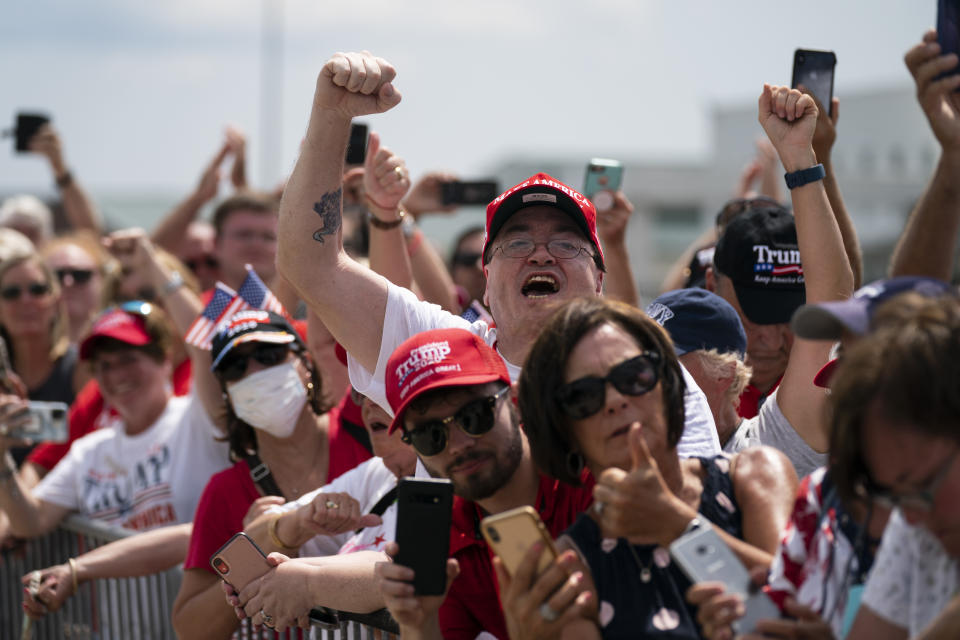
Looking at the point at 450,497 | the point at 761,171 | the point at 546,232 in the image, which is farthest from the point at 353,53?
the point at 761,171

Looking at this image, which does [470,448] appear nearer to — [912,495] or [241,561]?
[241,561]

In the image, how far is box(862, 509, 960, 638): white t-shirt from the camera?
1.99m

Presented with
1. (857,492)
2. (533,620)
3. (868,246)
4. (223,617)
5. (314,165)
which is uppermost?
(314,165)

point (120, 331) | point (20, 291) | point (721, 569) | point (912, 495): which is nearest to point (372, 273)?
point (721, 569)

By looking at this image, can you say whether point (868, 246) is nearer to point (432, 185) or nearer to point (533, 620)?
point (432, 185)

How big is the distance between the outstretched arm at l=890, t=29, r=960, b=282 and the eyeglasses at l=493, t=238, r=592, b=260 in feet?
5.28

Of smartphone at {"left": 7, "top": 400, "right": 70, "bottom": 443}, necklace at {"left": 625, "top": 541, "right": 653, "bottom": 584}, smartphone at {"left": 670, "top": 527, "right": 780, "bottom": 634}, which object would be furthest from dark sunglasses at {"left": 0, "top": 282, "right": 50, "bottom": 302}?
smartphone at {"left": 670, "top": 527, "right": 780, "bottom": 634}

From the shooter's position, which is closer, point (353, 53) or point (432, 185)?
point (353, 53)

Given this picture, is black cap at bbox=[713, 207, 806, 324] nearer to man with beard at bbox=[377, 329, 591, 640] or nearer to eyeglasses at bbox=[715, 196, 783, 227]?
eyeglasses at bbox=[715, 196, 783, 227]

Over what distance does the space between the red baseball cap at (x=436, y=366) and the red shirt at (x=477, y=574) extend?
335 mm

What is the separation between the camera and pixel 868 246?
4094 cm

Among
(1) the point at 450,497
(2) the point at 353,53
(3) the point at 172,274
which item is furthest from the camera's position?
(3) the point at 172,274

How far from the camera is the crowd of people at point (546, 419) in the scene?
6.86 ft

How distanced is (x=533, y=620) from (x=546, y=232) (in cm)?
161
